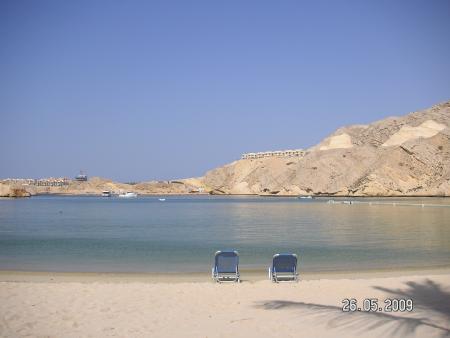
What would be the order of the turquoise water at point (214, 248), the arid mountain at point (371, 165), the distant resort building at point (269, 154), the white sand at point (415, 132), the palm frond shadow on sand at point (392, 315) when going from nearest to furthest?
the palm frond shadow on sand at point (392, 315)
the turquoise water at point (214, 248)
the arid mountain at point (371, 165)
the white sand at point (415, 132)
the distant resort building at point (269, 154)

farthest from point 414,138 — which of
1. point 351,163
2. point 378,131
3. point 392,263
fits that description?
point 392,263

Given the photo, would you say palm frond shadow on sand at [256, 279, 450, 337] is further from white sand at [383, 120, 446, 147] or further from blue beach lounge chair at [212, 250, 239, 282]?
white sand at [383, 120, 446, 147]

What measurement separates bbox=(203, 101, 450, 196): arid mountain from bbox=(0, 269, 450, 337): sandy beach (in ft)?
306

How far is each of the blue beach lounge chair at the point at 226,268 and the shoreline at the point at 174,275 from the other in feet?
3.38

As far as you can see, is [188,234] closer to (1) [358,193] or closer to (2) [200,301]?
(2) [200,301]

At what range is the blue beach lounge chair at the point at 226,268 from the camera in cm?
1182

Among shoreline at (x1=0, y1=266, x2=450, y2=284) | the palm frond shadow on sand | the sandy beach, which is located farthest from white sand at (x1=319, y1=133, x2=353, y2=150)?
the palm frond shadow on sand

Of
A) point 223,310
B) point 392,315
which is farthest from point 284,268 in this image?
point 392,315

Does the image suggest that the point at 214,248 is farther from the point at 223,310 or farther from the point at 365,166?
the point at 365,166

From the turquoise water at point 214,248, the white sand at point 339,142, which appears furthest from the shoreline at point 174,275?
the white sand at point 339,142

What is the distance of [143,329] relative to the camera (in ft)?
24.7

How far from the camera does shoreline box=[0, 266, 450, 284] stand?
43.5 ft

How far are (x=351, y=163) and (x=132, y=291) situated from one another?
110 meters

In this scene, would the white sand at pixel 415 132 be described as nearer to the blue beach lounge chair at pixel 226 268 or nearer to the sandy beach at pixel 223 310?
the blue beach lounge chair at pixel 226 268
